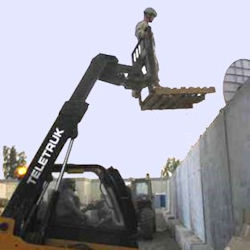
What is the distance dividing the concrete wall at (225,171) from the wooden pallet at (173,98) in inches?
18.4

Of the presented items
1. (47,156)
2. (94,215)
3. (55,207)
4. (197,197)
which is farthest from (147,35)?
(197,197)

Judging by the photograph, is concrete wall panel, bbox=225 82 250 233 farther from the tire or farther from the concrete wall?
the tire

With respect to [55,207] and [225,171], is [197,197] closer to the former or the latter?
[225,171]

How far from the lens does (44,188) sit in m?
6.82

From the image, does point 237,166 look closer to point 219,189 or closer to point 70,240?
point 219,189

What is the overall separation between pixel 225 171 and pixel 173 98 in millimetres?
1402

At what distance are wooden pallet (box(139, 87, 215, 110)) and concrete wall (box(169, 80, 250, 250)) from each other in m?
0.47

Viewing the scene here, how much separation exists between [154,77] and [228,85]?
160 centimetres

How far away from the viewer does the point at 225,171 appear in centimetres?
920

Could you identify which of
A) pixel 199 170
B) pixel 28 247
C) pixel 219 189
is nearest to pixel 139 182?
pixel 199 170

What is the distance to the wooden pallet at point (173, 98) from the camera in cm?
895

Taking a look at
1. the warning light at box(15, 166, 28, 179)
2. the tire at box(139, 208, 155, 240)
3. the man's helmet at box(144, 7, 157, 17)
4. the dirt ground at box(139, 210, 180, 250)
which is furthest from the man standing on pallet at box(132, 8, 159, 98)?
the tire at box(139, 208, 155, 240)

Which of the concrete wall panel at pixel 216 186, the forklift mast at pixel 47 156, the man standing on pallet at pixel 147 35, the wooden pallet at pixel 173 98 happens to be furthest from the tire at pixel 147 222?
the forklift mast at pixel 47 156

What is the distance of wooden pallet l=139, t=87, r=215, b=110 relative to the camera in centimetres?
895
